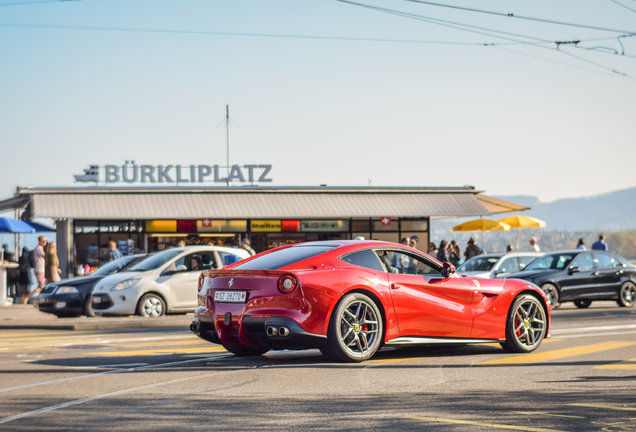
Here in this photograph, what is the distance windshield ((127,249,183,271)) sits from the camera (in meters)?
17.2

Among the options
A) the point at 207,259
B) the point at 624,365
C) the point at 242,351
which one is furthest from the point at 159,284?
the point at 624,365

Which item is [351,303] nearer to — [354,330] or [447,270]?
[354,330]

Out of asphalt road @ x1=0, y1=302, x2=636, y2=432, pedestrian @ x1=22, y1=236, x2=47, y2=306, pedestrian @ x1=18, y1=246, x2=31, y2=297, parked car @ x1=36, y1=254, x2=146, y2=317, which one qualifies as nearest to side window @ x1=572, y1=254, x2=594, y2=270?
asphalt road @ x1=0, y1=302, x2=636, y2=432

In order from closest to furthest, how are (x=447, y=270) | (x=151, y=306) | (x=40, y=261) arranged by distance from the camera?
(x=447, y=270)
(x=151, y=306)
(x=40, y=261)

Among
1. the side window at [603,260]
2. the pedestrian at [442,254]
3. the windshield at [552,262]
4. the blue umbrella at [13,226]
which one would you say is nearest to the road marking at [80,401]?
the windshield at [552,262]

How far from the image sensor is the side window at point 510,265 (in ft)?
68.6

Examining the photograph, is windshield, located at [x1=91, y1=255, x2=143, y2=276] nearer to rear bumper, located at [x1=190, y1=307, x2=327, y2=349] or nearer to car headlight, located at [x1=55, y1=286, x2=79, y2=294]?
car headlight, located at [x1=55, y1=286, x2=79, y2=294]

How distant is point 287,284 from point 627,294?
1424 centimetres

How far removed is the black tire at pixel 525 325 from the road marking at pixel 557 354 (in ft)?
0.68

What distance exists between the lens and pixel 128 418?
592 centimetres

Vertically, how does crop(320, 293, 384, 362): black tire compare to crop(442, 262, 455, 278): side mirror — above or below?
below

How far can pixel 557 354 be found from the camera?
9.91 metres

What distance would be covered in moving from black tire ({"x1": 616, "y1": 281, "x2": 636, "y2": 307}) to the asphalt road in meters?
9.37

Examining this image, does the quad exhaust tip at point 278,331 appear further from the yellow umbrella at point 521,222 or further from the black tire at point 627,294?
the yellow umbrella at point 521,222
